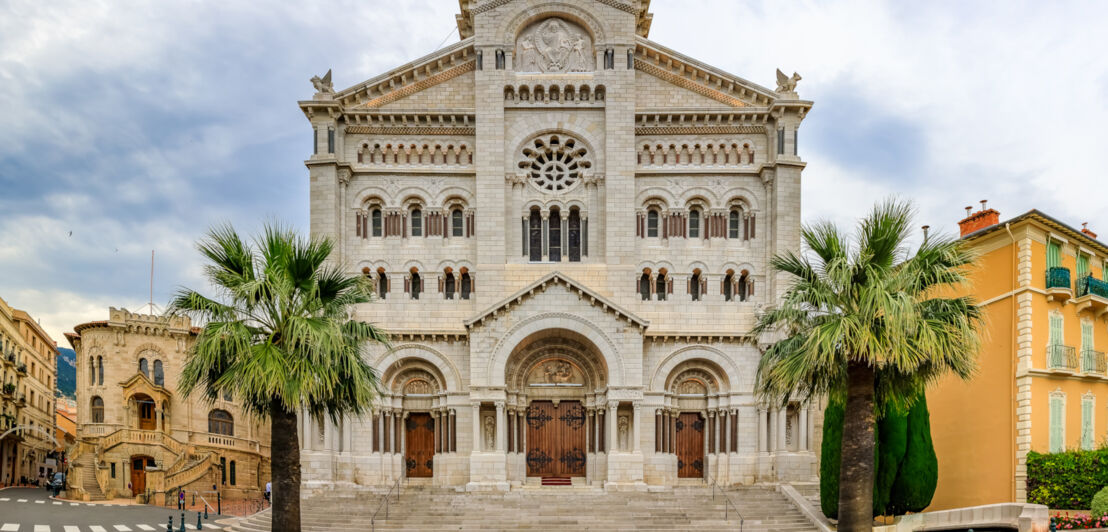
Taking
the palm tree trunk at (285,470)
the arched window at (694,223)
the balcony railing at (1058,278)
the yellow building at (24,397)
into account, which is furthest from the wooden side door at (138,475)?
the balcony railing at (1058,278)

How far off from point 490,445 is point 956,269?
21.4m

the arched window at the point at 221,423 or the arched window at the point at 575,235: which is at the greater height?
the arched window at the point at 575,235

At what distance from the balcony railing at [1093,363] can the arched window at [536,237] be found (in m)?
20.8

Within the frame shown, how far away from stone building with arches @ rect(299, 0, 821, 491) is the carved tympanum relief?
0.29 feet

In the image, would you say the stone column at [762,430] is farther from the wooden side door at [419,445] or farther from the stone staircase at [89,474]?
the stone staircase at [89,474]

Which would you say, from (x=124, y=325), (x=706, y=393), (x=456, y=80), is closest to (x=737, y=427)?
(x=706, y=393)

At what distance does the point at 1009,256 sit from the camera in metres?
32.7

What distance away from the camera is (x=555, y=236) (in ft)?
138

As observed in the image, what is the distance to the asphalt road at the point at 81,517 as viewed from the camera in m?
35.3

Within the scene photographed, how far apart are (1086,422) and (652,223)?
18.1 m

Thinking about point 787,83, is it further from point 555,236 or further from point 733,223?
point 555,236

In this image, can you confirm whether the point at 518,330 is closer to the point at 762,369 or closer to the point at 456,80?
the point at 456,80

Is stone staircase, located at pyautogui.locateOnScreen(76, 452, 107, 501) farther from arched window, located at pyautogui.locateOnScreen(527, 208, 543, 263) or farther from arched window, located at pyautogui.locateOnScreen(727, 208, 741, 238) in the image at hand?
arched window, located at pyautogui.locateOnScreen(727, 208, 741, 238)

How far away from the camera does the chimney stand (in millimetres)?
35362
